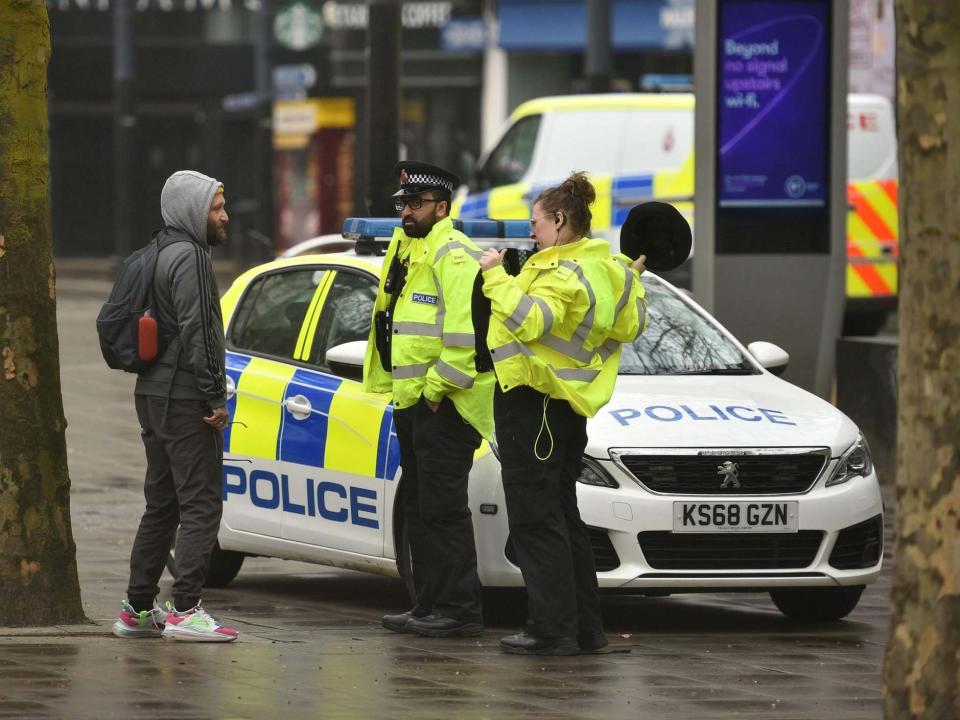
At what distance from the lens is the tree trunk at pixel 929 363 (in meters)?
5.39

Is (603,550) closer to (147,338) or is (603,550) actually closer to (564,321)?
(564,321)

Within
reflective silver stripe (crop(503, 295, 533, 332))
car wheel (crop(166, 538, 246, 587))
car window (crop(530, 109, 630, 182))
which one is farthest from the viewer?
car window (crop(530, 109, 630, 182))

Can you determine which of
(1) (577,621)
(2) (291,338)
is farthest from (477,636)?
(2) (291,338)

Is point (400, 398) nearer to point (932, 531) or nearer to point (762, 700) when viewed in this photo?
point (762, 700)

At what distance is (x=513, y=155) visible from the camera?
2148 centimetres

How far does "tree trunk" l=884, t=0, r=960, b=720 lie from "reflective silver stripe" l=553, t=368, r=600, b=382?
2182 mm

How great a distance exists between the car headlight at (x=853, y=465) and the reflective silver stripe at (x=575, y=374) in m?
1.31

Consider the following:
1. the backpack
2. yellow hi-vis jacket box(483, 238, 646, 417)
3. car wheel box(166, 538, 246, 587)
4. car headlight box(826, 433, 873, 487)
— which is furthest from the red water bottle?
car headlight box(826, 433, 873, 487)

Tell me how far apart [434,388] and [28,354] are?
1421 mm

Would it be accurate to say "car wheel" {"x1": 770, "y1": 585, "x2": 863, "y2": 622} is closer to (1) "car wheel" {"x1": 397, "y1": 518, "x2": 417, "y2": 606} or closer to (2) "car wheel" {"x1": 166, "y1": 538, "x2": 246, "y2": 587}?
(1) "car wheel" {"x1": 397, "y1": 518, "x2": 417, "y2": 606}

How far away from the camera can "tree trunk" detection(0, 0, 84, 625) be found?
7.89m

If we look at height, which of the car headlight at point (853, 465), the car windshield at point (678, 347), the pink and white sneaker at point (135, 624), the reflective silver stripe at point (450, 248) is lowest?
the pink and white sneaker at point (135, 624)

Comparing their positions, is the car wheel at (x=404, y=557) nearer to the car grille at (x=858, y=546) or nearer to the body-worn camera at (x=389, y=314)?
the body-worn camera at (x=389, y=314)

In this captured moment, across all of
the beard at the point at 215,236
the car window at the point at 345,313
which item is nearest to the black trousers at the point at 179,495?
the beard at the point at 215,236
